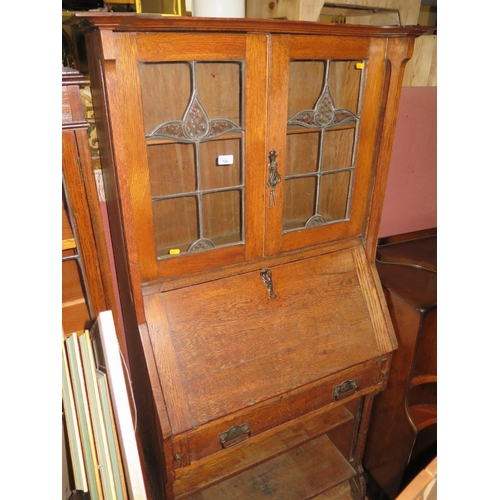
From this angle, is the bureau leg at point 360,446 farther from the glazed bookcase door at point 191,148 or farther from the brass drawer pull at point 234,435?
the glazed bookcase door at point 191,148

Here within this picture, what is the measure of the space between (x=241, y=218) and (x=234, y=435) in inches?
28.4

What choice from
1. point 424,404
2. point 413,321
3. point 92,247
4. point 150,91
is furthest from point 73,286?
point 424,404

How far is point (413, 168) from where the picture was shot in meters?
2.06

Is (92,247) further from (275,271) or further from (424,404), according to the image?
(424,404)

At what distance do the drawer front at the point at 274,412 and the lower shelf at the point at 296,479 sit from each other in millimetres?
533

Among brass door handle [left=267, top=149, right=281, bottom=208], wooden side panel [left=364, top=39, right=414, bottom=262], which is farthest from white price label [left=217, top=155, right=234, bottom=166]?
wooden side panel [left=364, top=39, right=414, bottom=262]

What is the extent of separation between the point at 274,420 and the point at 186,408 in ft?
1.17

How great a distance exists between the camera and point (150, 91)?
3.88 feet

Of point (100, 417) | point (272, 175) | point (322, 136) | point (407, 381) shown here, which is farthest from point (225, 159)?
point (407, 381)

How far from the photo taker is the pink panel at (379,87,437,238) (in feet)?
6.29

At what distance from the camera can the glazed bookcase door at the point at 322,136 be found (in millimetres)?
1219

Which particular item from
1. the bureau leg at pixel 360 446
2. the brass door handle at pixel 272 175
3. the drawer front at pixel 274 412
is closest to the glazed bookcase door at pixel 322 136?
the brass door handle at pixel 272 175

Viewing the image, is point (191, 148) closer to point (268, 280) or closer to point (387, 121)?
point (268, 280)

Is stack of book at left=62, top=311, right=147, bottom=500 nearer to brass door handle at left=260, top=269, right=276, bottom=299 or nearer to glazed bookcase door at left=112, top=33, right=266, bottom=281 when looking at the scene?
glazed bookcase door at left=112, top=33, right=266, bottom=281
